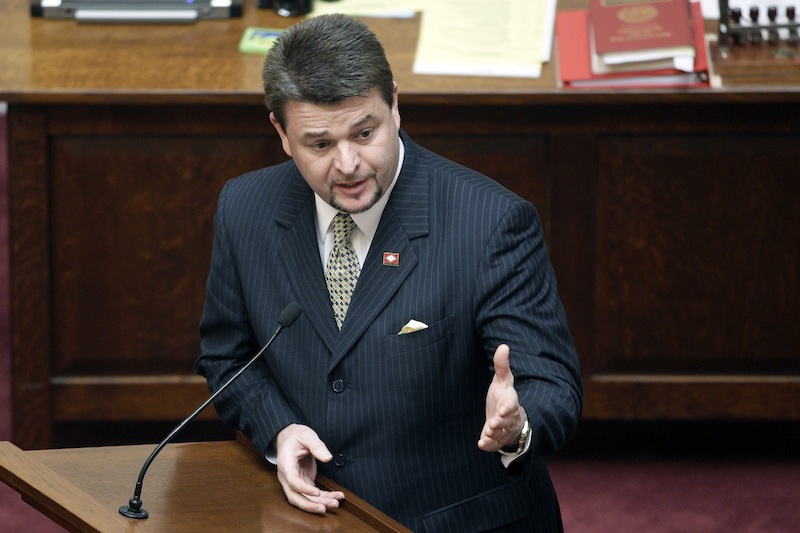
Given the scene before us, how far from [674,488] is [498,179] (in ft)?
2.74

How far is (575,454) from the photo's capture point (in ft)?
10.4

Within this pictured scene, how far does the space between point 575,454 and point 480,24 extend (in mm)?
1081

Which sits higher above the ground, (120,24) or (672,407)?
(120,24)

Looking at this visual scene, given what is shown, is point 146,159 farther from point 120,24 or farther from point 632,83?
point 632,83

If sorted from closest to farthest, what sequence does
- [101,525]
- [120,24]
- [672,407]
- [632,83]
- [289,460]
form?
[101,525] → [289,460] → [632,83] → [672,407] → [120,24]

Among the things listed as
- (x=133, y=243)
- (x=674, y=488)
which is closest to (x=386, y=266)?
(x=133, y=243)

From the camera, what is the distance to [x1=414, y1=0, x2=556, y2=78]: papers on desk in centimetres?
295

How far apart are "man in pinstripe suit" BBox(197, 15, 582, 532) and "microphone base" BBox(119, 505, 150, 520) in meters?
0.19

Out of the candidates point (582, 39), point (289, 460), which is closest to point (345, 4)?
point (582, 39)

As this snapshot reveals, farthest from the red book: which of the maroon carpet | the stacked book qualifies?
the maroon carpet

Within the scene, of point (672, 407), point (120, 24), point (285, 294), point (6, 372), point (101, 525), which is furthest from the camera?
point (6, 372)

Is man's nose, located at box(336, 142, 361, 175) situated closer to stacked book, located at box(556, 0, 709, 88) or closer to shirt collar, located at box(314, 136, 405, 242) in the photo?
shirt collar, located at box(314, 136, 405, 242)

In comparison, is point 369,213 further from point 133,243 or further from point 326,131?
point 133,243

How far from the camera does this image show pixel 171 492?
63.5 inches
